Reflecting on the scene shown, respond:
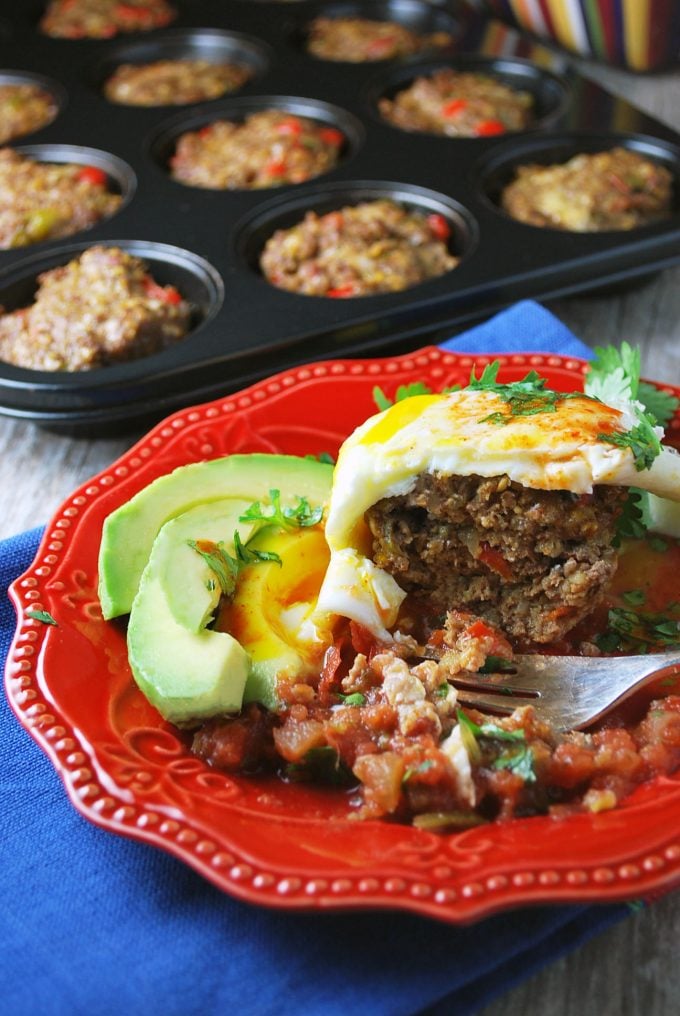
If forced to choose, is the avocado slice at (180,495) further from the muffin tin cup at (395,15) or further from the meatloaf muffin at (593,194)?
the muffin tin cup at (395,15)

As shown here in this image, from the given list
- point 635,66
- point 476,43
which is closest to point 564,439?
point 476,43

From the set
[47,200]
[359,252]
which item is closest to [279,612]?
[359,252]

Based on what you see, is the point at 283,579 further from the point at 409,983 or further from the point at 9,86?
the point at 9,86

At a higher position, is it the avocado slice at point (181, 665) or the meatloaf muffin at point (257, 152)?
the avocado slice at point (181, 665)

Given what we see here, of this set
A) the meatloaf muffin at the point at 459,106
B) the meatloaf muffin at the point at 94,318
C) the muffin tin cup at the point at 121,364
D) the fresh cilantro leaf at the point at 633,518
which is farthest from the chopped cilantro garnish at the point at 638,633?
the meatloaf muffin at the point at 459,106

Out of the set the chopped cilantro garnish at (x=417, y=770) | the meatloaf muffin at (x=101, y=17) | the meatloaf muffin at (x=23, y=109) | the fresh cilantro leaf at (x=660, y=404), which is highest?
the fresh cilantro leaf at (x=660, y=404)

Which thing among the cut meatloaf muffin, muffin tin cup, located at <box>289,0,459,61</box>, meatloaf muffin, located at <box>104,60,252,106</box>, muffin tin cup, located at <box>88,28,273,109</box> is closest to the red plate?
the cut meatloaf muffin
